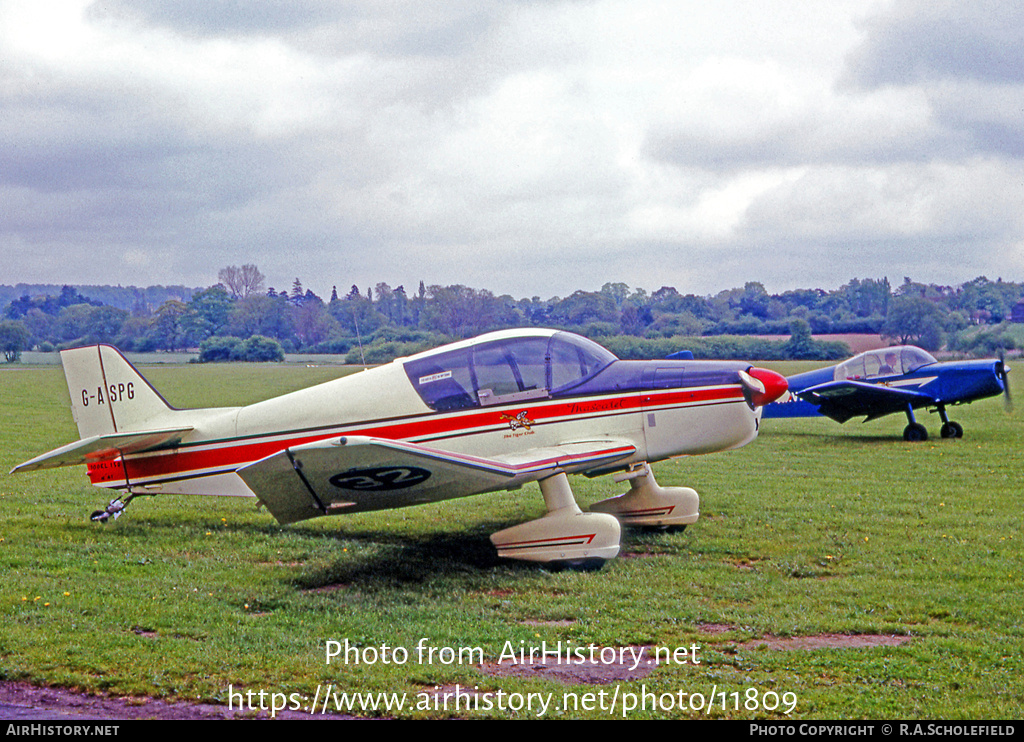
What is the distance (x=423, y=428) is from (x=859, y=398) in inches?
502

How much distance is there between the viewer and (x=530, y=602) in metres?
6.59

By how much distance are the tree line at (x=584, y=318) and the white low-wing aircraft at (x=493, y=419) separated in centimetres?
489

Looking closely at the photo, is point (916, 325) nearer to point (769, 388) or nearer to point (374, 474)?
Answer: point (769, 388)

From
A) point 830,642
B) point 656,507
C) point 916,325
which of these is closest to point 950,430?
point 916,325

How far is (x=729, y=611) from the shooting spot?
634cm

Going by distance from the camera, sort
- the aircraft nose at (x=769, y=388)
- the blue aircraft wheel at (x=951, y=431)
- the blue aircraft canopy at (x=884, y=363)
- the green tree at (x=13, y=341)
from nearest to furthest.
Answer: the aircraft nose at (x=769, y=388), the blue aircraft wheel at (x=951, y=431), the blue aircraft canopy at (x=884, y=363), the green tree at (x=13, y=341)

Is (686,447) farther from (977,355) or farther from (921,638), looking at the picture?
(977,355)

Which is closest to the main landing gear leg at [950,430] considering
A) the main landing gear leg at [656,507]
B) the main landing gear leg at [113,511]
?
the main landing gear leg at [656,507]

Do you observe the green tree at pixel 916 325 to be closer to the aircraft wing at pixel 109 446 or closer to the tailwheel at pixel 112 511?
the aircraft wing at pixel 109 446

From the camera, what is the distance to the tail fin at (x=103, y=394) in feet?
29.3

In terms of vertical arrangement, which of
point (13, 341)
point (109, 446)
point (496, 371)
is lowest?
point (109, 446)

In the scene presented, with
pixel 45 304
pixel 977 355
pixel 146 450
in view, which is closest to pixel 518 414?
pixel 146 450

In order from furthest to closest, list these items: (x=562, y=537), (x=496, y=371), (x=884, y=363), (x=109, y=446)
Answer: (x=884, y=363) < (x=109, y=446) < (x=496, y=371) < (x=562, y=537)

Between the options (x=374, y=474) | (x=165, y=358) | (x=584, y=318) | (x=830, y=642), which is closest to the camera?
(x=830, y=642)
